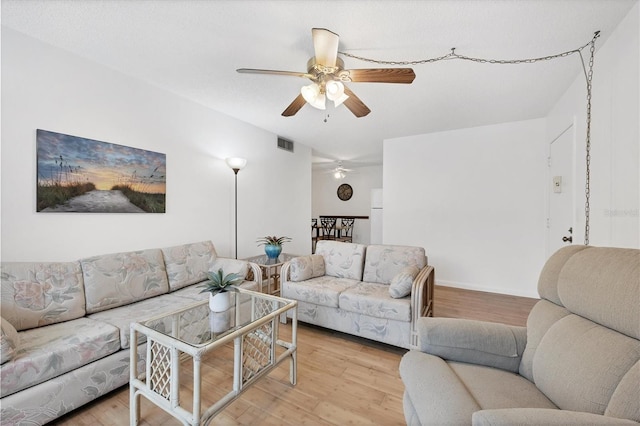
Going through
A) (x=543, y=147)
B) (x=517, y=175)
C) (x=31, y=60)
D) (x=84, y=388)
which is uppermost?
(x=31, y=60)

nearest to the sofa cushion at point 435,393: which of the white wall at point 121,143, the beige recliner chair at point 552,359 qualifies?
the beige recliner chair at point 552,359

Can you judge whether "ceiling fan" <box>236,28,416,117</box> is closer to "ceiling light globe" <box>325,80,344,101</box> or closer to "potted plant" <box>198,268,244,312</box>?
"ceiling light globe" <box>325,80,344,101</box>

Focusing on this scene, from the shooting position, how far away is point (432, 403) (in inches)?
35.5

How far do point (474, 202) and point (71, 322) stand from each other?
467cm

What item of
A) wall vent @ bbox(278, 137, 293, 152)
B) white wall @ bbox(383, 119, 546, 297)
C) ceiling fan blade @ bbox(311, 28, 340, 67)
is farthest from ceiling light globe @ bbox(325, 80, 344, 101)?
white wall @ bbox(383, 119, 546, 297)

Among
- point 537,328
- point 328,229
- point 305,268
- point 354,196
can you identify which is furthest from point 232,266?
point 354,196

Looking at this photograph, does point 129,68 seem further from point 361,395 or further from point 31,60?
point 361,395

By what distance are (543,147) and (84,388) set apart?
5.16m

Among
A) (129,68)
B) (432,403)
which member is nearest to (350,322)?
(432,403)

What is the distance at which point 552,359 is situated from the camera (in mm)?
1047

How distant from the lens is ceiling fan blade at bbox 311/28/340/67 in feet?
5.06

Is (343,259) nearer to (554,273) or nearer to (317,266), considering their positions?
(317,266)

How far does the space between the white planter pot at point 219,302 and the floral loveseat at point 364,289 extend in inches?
39.8

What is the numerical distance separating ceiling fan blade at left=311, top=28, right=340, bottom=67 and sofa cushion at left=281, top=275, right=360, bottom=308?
6.31ft
